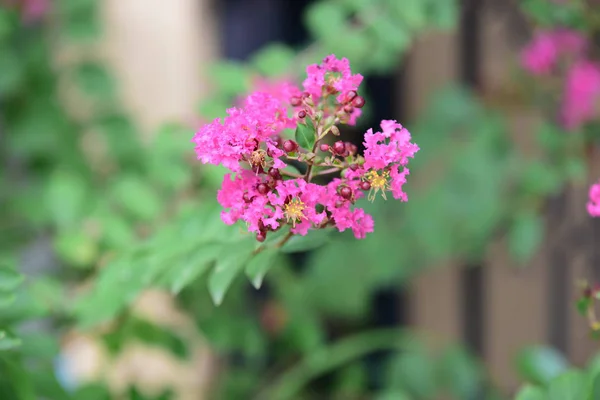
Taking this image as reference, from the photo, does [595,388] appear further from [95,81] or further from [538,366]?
[95,81]

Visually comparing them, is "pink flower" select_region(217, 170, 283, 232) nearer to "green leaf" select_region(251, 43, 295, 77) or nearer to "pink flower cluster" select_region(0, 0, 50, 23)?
"green leaf" select_region(251, 43, 295, 77)

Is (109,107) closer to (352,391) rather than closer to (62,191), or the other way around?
(62,191)

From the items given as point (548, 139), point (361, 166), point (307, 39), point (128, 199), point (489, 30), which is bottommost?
point (361, 166)

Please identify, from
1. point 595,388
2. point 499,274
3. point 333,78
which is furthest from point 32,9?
point 595,388

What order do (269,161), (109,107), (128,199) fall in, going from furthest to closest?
(109,107) < (128,199) < (269,161)

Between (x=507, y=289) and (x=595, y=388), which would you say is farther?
(x=507, y=289)

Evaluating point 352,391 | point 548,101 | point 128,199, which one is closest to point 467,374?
point 352,391
